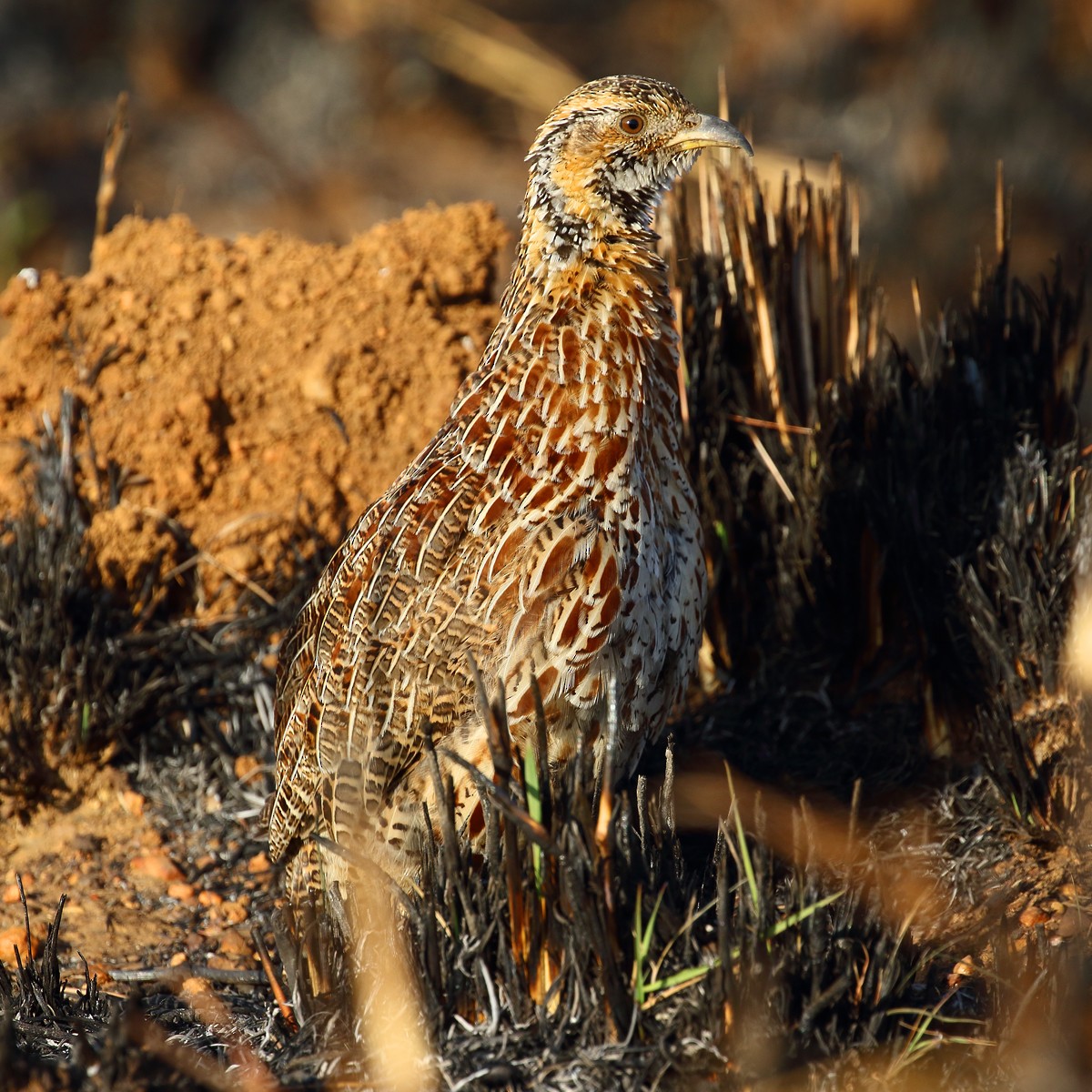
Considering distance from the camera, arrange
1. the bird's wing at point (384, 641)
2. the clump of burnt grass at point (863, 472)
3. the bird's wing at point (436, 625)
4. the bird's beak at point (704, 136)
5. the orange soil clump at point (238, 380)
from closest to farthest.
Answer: the bird's wing at point (436, 625) → the bird's wing at point (384, 641) → the bird's beak at point (704, 136) → the clump of burnt grass at point (863, 472) → the orange soil clump at point (238, 380)

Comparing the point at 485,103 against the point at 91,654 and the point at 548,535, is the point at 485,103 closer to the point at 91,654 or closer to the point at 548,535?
the point at 91,654

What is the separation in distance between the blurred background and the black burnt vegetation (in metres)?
4.20

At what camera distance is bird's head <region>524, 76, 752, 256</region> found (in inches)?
136

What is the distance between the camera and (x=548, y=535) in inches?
128

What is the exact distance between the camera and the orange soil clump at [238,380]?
15.5 ft

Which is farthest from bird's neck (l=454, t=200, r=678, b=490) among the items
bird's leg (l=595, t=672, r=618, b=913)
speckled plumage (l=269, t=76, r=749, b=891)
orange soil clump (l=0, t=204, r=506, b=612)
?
orange soil clump (l=0, t=204, r=506, b=612)

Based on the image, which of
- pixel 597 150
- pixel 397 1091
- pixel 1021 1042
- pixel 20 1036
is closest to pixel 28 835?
pixel 20 1036

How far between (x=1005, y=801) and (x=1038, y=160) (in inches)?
267

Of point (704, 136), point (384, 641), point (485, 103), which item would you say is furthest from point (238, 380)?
point (485, 103)

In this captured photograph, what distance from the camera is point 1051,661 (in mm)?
3777

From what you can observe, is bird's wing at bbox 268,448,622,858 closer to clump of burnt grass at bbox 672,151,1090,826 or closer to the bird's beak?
the bird's beak

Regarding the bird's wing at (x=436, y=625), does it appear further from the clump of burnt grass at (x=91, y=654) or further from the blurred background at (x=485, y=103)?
the blurred background at (x=485, y=103)

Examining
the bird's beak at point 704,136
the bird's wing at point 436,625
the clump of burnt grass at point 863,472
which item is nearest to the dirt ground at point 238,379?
the clump of burnt grass at point 863,472

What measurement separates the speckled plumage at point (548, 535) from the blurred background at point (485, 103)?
5.17 metres
